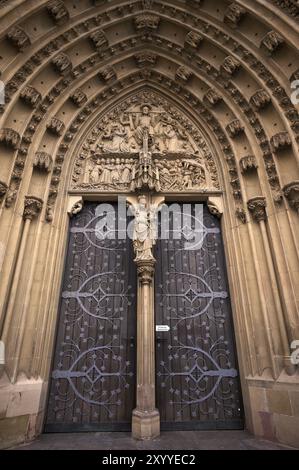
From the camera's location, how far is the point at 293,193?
3928mm

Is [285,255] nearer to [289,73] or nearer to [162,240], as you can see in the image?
[162,240]

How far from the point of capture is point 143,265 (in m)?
4.17

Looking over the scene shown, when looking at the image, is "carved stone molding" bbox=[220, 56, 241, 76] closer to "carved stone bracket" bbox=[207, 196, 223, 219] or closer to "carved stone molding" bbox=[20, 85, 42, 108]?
"carved stone bracket" bbox=[207, 196, 223, 219]

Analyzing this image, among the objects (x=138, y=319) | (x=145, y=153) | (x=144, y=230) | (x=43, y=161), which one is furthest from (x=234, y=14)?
(x=138, y=319)

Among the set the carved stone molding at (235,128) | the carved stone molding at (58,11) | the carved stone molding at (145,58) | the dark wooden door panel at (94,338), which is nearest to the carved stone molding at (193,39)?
the carved stone molding at (145,58)

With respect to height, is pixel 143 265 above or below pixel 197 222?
below

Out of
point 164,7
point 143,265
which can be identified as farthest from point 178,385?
point 164,7

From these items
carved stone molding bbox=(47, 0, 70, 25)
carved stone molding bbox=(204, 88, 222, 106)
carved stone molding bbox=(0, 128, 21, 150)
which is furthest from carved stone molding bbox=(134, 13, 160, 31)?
carved stone molding bbox=(0, 128, 21, 150)

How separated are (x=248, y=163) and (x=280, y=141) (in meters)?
0.58

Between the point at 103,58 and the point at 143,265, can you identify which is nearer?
the point at 143,265

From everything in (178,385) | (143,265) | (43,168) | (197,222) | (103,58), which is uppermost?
(103,58)

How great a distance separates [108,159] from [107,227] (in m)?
1.51

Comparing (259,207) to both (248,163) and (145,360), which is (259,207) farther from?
(145,360)

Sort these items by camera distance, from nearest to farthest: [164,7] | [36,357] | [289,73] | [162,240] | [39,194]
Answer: [36,357], [289,73], [39,194], [162,240], [164,7]
